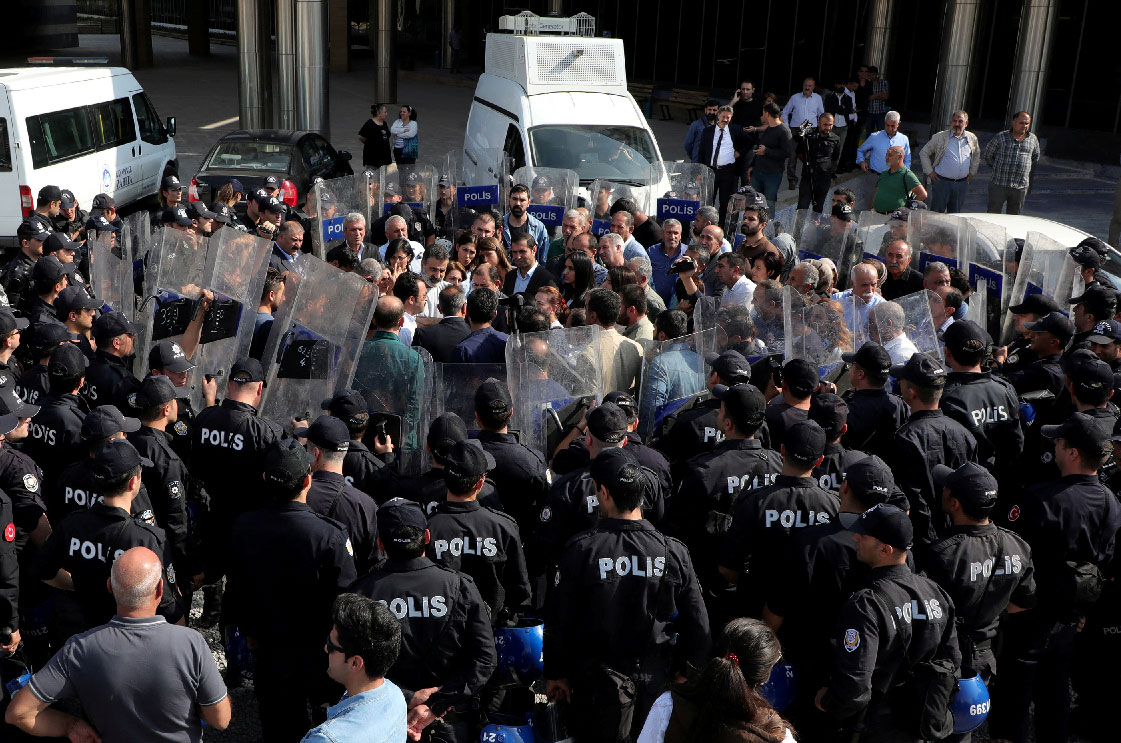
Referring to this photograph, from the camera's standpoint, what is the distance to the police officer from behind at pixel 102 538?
13.9ft

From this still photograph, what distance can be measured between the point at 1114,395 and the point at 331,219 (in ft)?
23.1

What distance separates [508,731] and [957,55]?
18.2m

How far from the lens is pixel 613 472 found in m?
4.25

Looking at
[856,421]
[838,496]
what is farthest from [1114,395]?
[838,496]

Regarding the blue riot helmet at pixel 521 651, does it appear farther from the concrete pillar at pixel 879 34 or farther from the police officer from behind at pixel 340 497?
the concrete pillar at pixel 879 34

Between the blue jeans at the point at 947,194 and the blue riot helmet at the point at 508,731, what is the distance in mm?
10609

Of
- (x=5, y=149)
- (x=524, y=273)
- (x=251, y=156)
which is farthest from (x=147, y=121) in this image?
(x=524, y=273)

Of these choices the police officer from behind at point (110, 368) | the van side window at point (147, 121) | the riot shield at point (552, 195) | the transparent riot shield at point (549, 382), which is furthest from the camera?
the van side window at point (147, 121)

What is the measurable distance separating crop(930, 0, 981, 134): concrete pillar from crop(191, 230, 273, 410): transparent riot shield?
1614cm

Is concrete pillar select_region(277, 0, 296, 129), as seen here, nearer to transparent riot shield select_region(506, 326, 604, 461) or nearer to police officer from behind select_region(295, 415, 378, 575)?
transparent riot shield select_region(506, 326, 604, 461)

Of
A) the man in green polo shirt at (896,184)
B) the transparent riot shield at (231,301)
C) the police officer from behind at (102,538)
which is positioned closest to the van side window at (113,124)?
the transparent riot shield at (231,301)

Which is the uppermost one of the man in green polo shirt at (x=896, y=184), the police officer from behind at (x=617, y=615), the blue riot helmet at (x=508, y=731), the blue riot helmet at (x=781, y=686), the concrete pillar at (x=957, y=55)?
the concrete pillar at (x=957, y=55)

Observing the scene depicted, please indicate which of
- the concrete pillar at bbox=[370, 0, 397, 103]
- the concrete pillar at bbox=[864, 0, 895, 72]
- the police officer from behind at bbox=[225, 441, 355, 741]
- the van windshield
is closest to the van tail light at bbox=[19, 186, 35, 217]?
the van windshield

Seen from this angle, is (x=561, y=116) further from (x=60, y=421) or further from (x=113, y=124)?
(x=60, y=421)
